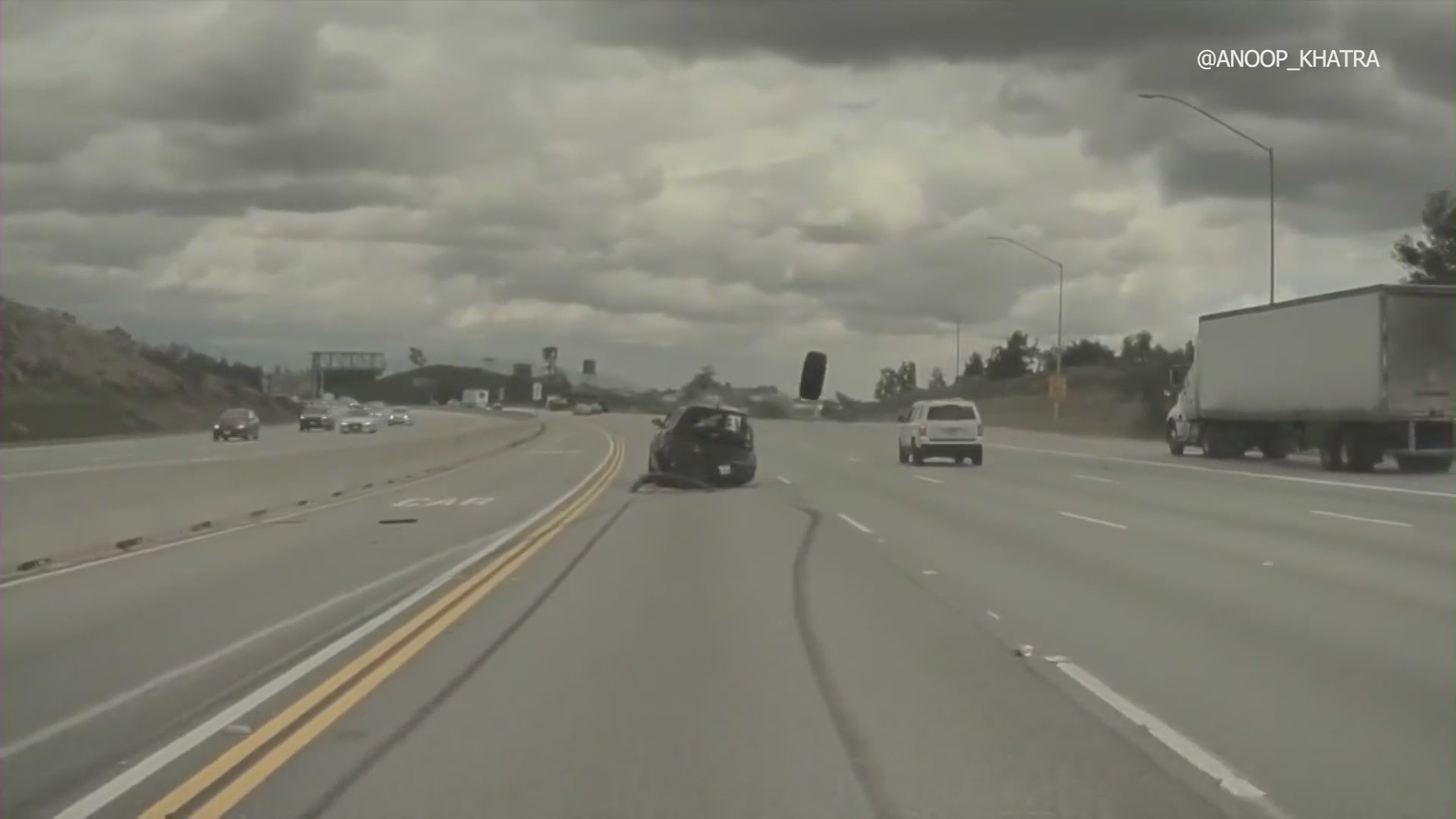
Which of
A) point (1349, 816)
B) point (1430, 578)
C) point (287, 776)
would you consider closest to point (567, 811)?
point (287, 776)

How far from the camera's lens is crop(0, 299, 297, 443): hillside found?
253 feet

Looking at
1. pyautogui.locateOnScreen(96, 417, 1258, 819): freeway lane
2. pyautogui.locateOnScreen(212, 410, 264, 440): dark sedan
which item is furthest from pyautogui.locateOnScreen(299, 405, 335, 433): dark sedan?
pyautogui.locateOnScreen(96, 417, 1258, 819): freeway lane

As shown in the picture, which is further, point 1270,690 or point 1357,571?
point 1357,571

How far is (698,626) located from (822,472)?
94.9 feet

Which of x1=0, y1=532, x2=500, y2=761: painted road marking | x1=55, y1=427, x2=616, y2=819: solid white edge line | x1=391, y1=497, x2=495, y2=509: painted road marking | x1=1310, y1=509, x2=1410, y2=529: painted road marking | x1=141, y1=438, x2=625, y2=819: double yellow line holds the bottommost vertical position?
x1=391, y1=497, x2=495, y2=509: painted road marking

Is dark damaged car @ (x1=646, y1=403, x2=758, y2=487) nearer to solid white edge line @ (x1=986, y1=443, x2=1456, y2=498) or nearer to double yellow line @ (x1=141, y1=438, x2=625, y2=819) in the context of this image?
solid white edge line @ (x1=986, y1=443, x2=1456, y2=498)

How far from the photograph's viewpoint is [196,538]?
2156cm

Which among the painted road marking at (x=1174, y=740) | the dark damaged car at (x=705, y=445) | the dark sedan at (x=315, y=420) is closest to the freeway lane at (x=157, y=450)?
the dark damaged car at (x=705, y=445)

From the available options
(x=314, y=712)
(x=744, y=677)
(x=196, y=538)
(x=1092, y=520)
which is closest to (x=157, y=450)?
(x=196, y=538)

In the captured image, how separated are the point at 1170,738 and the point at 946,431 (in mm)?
36358

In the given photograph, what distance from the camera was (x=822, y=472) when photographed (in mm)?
41500

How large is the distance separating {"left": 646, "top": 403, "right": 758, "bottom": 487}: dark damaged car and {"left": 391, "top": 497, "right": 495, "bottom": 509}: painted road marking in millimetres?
4216

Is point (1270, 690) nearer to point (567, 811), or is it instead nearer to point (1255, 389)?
point (567, 811)

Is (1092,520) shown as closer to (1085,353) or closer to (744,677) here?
(744,677)
